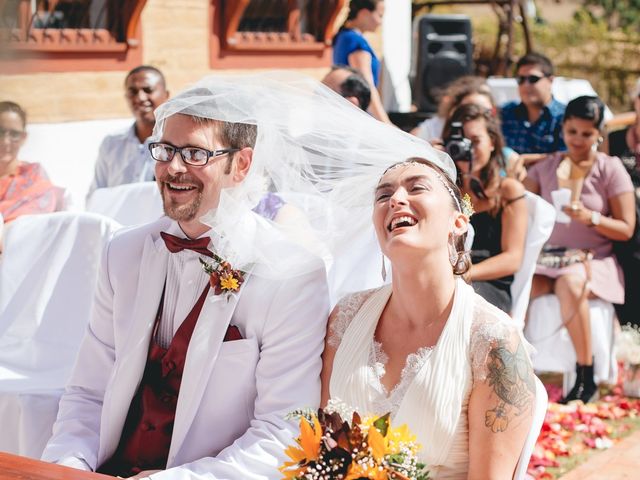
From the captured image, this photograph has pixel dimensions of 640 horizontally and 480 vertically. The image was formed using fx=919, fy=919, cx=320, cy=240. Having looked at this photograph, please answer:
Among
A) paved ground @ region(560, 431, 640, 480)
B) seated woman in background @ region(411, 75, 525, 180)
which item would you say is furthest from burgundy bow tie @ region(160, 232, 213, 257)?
seated woman in background @ region(411, 75, 525, 180)

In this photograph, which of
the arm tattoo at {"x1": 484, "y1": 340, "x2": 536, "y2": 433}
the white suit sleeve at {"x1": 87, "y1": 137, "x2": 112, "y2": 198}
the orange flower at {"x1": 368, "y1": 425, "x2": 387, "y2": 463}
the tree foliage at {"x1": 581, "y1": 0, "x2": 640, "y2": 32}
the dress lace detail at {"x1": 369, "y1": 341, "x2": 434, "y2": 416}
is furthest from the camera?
the tree foliage at {"x1": 581, "y1": 0, "x2": 640, "y2": 32}

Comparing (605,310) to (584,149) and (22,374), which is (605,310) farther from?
(22,374)

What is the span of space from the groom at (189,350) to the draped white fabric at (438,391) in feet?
0.41

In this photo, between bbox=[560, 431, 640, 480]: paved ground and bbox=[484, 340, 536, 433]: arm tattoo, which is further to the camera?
bbox=[560, 431, 640, 480]: paved ground

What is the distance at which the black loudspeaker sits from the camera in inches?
444

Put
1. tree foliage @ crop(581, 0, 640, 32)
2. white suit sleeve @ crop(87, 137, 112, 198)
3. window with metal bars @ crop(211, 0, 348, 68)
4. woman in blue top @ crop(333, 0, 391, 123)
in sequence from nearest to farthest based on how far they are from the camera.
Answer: white suit sleeve @ crop(87, 137, 112, 198), woman in blue top @ crop(333, 0, 391, 123), window with metal bars @ crop(211, 0, 348, 68), tree foliage @ crop(581, 0, 640, 32)

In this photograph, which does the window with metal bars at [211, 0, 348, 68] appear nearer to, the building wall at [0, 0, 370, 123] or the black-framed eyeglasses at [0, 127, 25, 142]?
the building wall at [0, 0, 370, 123]

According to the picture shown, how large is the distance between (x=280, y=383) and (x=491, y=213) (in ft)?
7.65

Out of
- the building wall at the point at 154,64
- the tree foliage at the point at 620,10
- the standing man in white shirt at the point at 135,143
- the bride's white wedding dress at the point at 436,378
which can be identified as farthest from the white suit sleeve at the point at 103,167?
the tree foliage at the point at 620,10

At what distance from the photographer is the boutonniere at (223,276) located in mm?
2344

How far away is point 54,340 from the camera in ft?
11.7

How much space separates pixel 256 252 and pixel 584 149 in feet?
11.2

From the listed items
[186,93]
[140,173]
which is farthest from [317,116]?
[140,173]

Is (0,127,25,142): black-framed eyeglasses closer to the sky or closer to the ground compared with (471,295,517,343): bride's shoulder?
closer to the sky
